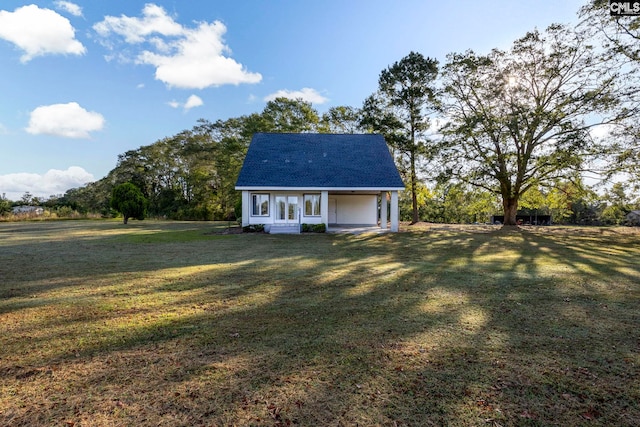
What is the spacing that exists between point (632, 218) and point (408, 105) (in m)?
21.9

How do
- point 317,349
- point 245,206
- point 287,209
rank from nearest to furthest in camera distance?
point 317,349 < point 245,206 < point 287,209

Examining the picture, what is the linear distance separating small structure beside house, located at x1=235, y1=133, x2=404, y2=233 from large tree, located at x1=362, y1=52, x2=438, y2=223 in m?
3.10

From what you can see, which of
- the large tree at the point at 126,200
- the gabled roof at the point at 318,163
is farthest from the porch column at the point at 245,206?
the large tree at the point at 126,200

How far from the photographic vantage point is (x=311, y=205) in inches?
728

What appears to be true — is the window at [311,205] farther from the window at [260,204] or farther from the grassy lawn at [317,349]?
the grassy lawn at [317,349]

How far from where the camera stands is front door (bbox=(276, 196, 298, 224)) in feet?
59.8

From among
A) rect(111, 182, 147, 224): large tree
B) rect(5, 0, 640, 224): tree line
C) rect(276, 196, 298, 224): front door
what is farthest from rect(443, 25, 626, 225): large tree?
rect(111, 182, 147, 224): large tree

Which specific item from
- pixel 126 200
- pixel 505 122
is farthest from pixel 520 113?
pixel 126 200

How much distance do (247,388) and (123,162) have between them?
42.2m

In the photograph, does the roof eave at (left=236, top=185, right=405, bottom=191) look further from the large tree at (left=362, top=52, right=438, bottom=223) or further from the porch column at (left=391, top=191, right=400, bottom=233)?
the large tree at (left=362, top=52, right=438, bottom=223)

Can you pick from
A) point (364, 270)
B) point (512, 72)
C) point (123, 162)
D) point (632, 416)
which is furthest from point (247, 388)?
point (123, 162)

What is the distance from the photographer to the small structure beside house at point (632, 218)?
2635cm

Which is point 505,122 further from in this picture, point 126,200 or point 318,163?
point 126,200

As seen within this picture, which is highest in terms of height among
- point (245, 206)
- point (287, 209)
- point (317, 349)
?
point (245, 206)
